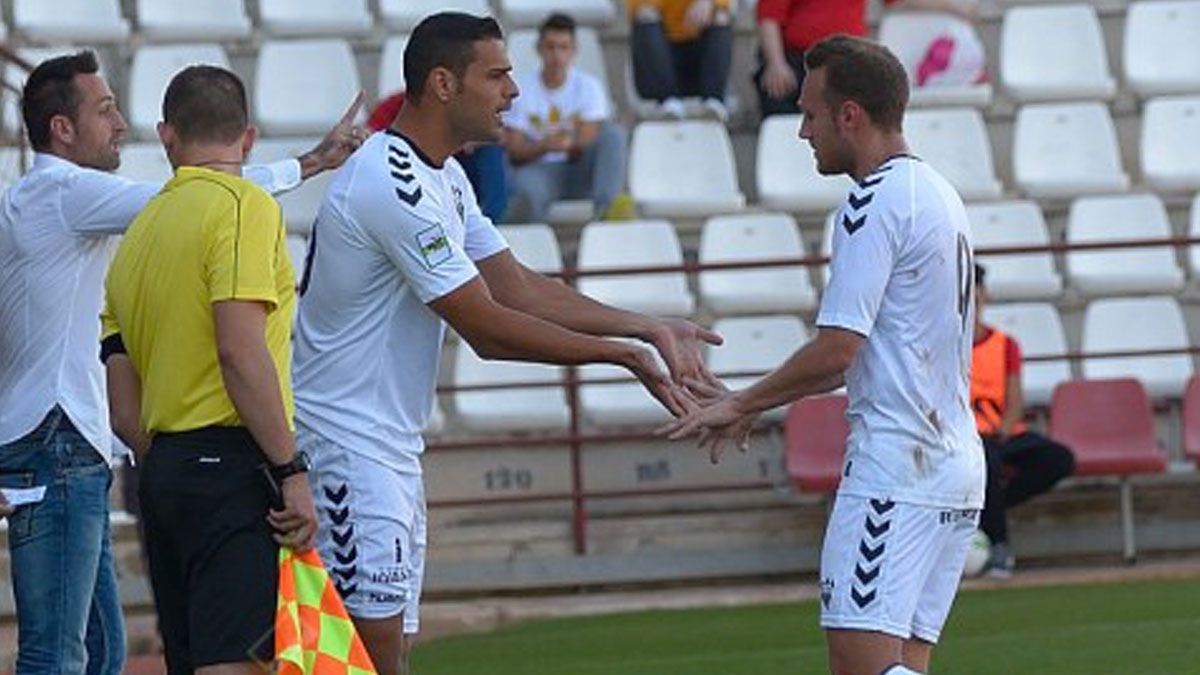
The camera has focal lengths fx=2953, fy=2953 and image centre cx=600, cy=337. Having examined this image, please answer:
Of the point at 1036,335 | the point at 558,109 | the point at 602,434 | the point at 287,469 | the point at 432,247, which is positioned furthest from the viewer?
the point at 558,109

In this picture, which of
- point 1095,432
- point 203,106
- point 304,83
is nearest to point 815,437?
point 1095,432

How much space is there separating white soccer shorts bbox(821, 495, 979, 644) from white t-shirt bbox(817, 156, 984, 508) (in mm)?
44

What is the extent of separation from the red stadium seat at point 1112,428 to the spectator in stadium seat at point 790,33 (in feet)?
7.85

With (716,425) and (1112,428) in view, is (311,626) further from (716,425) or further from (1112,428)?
(1112,428)

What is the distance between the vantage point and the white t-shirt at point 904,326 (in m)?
7.09

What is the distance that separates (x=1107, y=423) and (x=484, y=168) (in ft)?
11.3

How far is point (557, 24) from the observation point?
15758 mm

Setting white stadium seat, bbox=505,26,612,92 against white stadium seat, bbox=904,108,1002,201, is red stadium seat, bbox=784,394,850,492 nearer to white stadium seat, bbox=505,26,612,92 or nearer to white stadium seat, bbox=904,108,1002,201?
white stadium seat, bbox=904,108,1002,201

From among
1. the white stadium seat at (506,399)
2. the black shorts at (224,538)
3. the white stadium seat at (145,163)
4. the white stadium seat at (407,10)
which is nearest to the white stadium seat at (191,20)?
the white stadium seat at (407,10)

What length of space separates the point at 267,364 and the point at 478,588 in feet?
25.5

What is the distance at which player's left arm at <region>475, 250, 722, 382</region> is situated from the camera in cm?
775

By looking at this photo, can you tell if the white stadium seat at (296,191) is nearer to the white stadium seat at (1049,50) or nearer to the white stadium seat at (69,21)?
the white stadium seat at (69,21)

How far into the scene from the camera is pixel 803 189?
16156 mm

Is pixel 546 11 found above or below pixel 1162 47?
above
